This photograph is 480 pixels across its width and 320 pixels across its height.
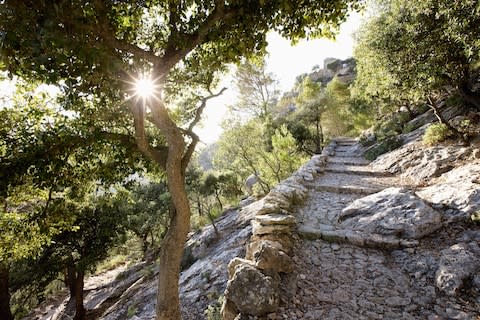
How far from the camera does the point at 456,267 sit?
3826 millimetres

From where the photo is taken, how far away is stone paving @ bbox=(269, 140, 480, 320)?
353 centimetres

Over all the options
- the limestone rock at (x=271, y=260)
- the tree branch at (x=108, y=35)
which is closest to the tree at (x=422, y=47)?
the limestone rock at (x=271, y=260)

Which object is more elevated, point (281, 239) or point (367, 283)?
point (281, 239)

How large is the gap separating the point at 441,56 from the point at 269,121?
13.8 meters

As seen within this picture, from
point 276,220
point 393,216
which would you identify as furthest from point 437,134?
point 276,220

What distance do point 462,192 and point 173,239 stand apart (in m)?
6.25

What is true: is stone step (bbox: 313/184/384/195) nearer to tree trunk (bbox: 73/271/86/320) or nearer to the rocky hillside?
the rocky hillside

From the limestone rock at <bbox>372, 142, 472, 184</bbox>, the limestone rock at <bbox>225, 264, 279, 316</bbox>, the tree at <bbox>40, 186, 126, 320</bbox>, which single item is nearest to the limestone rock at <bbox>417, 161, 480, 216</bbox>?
the limestone rock at <bbox>372, 142, 472, 184</bbox>

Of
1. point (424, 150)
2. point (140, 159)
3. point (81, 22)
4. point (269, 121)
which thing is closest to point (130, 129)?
point (140, 159)

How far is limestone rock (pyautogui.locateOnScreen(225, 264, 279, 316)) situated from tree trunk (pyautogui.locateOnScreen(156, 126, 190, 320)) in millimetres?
1161

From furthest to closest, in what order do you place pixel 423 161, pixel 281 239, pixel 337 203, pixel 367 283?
pixel 423 161
pixel 337 203
pixel 281 239
pixel 367 283

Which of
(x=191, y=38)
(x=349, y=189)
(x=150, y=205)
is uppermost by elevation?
(x=191, y=38)

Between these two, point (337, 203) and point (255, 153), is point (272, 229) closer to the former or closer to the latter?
point (337, 203)

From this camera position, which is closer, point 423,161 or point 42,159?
point 42,159
